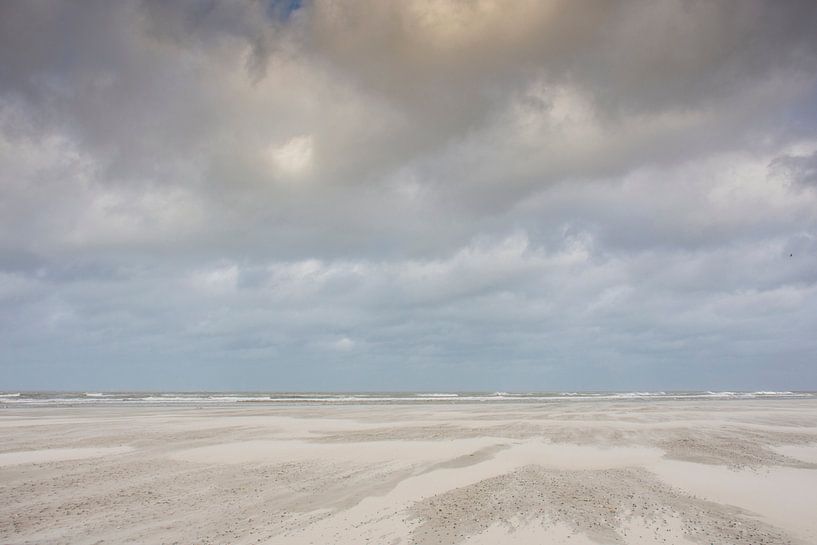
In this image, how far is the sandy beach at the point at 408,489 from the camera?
30.6ft

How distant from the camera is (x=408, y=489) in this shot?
41.8 ft

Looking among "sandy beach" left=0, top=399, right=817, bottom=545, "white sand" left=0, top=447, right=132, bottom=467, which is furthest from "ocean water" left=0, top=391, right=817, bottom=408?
"sandy beach" left=0, top=399, right=817, bottom=545

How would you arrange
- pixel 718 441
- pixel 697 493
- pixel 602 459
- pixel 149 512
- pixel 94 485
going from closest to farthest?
pixel 149 512 → pixel 697 493 → pixel 94 485 → pixel 602 459 → pixel 718 441

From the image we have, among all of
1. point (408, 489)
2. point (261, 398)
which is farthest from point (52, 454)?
point (261, 398)

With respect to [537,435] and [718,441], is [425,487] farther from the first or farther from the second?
[718,441]

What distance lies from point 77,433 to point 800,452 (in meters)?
36.2

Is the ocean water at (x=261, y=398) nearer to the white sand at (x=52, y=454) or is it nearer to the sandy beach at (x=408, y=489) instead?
the white sand at (x=52, y=454)

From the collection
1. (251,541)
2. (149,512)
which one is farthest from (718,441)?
(149,512)

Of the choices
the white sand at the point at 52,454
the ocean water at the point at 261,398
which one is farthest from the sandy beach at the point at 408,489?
the ocean water at the point at 261,398

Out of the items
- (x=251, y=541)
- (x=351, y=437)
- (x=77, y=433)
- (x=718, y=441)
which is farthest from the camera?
(x=77, y=433)

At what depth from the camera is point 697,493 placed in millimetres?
12305

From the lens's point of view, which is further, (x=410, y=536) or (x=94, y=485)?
(x=94, y=485)

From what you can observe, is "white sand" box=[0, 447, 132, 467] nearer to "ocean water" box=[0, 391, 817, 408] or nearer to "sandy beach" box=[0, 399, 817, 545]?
"sandy beach" box=[0, 399, 817, 545]

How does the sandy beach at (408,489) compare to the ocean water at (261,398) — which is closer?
the sandy beach at (408,489)
